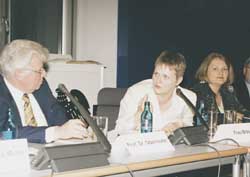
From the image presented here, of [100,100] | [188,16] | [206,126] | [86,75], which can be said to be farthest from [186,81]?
[206,126]

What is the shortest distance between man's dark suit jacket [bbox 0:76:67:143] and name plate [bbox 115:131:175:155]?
497 mm

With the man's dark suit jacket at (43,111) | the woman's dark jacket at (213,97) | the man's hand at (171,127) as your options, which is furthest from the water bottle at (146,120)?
the woman's dark jacket at (213,97)

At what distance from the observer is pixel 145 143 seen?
79.6 inches

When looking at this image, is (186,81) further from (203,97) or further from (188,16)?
(203,97)

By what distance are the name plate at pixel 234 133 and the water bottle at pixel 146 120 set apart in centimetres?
31

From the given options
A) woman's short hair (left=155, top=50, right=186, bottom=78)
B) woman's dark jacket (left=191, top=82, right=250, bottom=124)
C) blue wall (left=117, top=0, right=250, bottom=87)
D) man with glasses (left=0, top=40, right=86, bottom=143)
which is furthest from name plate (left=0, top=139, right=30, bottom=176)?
blue wall (left=117, top=0, right=250, bottom=87)

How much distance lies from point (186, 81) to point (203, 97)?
7.56 ft

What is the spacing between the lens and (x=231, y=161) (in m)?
2.29

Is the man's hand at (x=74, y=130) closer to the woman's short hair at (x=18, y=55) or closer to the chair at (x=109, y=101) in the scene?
the woman's short hair at (x=18, y=55)

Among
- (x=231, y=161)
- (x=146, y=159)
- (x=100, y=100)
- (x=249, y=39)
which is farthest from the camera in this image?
(x=249, y=39)

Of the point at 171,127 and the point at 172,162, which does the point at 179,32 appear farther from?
the point at 172,162

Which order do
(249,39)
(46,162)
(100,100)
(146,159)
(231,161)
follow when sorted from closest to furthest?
(46,162)
(146,159)
(231,161)
(100,100)
(249,39)

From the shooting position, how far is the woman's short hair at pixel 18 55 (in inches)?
97.3

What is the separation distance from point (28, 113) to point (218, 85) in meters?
1.67
